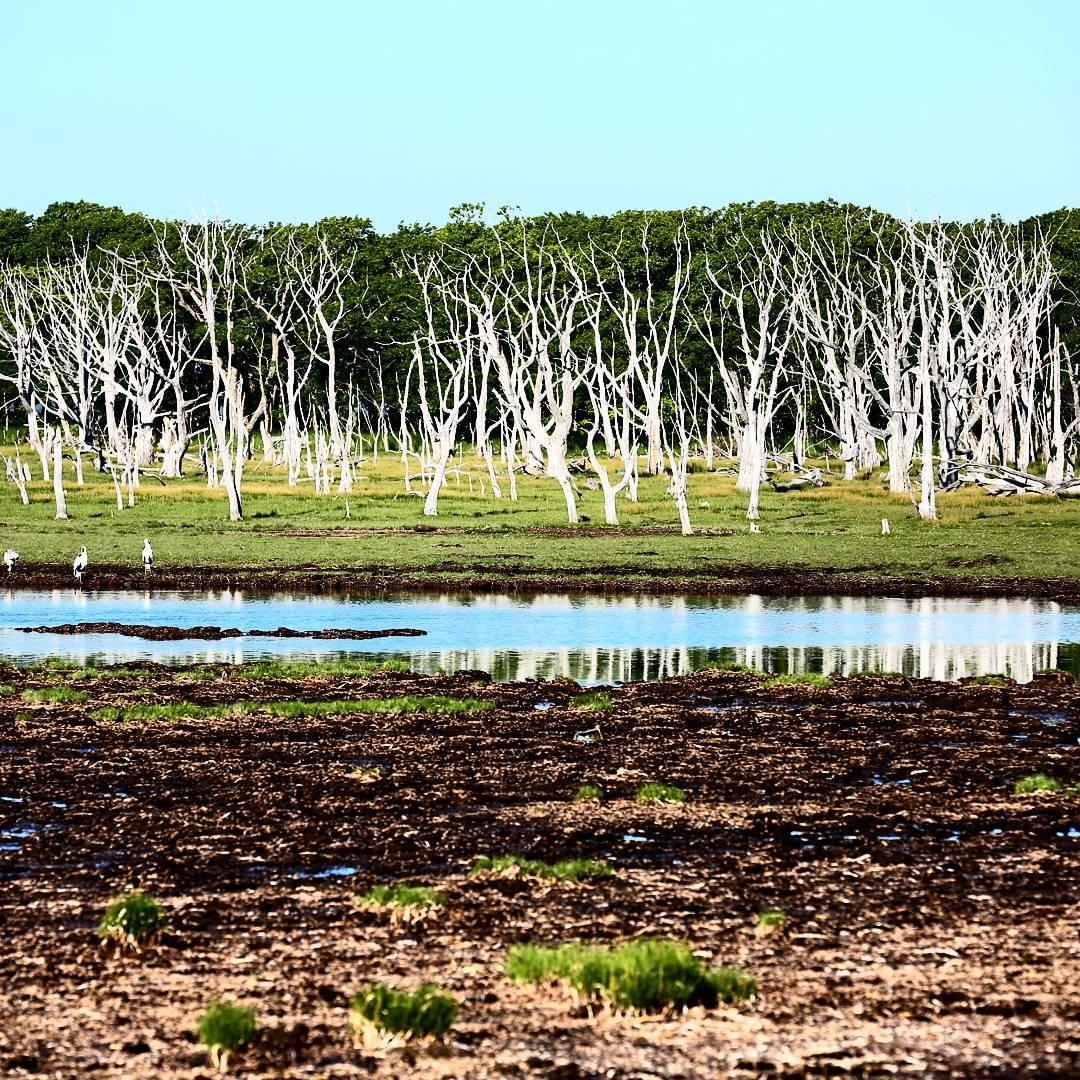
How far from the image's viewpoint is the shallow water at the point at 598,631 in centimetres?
2905

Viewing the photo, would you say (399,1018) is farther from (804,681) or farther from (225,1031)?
(804,681)

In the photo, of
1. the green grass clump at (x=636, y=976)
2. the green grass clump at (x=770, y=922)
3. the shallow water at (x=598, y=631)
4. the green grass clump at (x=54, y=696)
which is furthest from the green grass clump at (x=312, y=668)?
the green grass clump at (x=636, y=976)

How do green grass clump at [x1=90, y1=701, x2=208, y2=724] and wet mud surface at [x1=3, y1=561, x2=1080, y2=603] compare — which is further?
wet mud surface at [x1=3, y1=561, x2=1080, y2=603]

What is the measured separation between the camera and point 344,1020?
9.46 meters

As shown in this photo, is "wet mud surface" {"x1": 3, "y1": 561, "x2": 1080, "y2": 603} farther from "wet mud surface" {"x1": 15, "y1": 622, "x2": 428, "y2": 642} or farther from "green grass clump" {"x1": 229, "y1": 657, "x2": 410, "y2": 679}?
"green grass clump" {"x1": 229, "y1": 657, "x2": 410, "y2": 679}

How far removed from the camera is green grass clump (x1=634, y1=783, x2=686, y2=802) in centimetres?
1587

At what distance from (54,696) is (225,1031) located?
1450cm

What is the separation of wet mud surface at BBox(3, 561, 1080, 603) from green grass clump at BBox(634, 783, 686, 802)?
26.1 m

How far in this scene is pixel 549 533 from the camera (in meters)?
60.0

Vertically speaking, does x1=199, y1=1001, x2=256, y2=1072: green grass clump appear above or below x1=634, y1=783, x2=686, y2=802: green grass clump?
above

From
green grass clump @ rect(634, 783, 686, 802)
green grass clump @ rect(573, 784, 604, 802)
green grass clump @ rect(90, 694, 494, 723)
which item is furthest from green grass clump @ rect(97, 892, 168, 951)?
green grass clump @ rect(90, 694, 494, 723)

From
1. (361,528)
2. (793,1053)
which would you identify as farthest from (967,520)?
(793,1053)

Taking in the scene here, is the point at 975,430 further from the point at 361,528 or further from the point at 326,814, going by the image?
the point at 326,814

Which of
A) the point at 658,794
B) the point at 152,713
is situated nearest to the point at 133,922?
the point at 658,794
